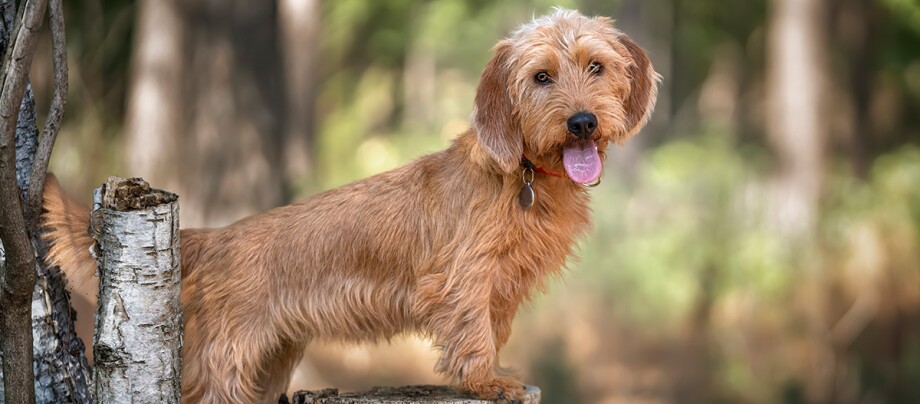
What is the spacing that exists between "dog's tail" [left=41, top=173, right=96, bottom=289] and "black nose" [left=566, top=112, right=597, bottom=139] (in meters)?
2.21

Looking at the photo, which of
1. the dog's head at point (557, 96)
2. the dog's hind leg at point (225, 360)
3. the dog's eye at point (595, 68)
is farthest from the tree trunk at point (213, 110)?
the dog's eye at point (595, 68)

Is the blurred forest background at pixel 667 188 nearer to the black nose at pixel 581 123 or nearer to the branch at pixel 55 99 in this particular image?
the black nose at pixel 581 123

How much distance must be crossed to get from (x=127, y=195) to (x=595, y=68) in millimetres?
2103

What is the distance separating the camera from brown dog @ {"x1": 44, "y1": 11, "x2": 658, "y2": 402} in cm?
440

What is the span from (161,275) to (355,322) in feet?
3.70

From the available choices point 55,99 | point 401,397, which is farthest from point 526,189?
point 55,99

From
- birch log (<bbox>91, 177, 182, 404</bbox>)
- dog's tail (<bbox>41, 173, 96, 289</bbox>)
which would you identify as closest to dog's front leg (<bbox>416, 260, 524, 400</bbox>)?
birch log (<bbox>91, 177, 182, 404</bbox>)

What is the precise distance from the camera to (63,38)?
414 centimetres

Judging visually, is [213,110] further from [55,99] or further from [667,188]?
[667,188]

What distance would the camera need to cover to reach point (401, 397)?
476 cm

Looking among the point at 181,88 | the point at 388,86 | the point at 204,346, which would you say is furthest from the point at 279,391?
the point at 388,86

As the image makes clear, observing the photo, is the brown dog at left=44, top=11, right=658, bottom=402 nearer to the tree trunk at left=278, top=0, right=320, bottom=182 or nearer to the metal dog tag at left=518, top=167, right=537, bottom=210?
the metal dog tag at left=518, top=167, right=537, bottom=210

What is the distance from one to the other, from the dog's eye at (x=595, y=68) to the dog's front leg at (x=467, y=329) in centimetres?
103

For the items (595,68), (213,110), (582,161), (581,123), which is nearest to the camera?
(581,123)
